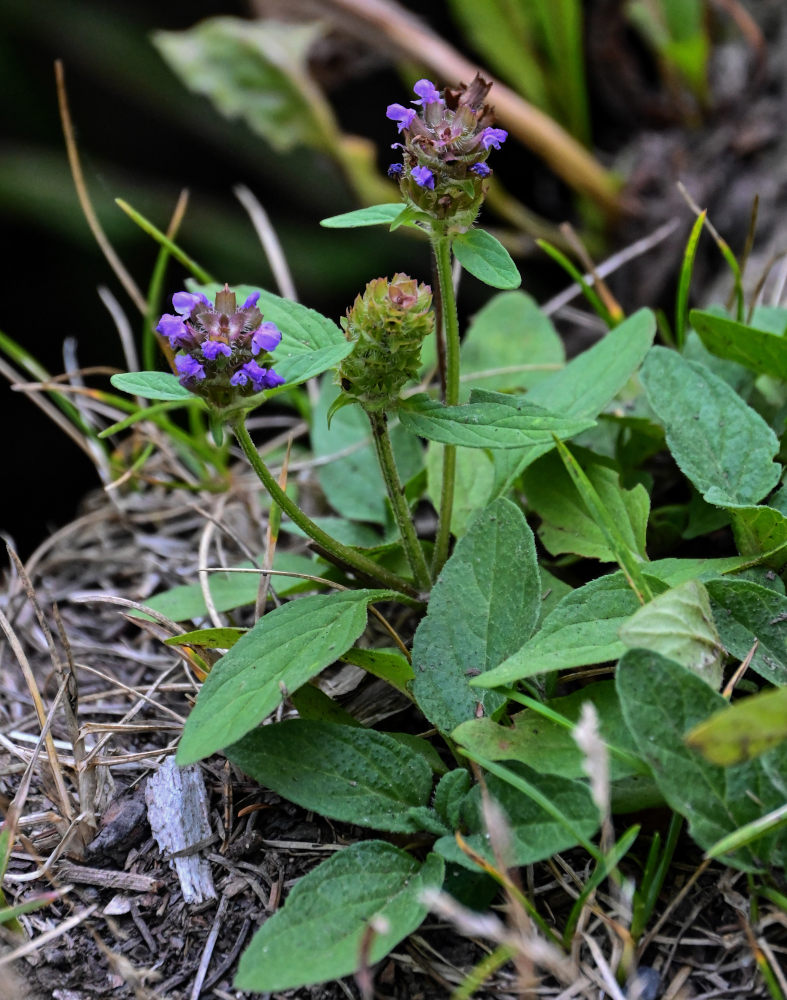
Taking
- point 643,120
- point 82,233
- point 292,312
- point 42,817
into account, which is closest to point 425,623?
point 292,312

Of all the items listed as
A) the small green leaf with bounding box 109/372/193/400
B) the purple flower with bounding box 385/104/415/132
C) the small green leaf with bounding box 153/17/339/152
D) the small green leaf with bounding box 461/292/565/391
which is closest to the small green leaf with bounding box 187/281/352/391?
the small green leaf with bounding box 109/372/193/400

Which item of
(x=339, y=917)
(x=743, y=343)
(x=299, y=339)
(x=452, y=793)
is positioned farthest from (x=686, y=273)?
(x=339, y=917)

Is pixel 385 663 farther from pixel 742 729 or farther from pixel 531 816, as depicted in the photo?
pixel 742 729

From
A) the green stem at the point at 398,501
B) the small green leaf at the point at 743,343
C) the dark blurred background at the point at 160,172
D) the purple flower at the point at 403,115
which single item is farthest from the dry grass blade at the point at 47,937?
the dark blurred background at the point at 160,172

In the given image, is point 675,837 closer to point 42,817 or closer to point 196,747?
point 196,747

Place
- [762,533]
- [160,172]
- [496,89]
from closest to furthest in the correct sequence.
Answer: [762,533], [496,89], [160,172]

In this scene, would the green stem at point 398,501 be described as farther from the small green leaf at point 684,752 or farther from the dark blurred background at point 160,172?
the dark blurred background at point 160,172
